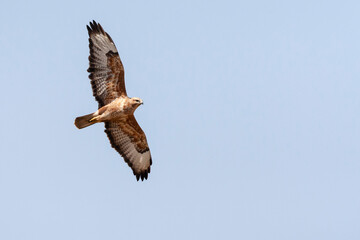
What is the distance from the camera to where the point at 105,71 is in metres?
15.1

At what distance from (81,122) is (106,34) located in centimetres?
208

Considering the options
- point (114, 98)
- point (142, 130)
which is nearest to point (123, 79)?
point (114, 98)

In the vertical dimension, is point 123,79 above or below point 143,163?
above

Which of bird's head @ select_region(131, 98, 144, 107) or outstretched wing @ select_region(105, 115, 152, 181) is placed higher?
bird's head @ select_region(131, 98, 144, 107)

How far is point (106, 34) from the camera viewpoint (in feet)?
50.1

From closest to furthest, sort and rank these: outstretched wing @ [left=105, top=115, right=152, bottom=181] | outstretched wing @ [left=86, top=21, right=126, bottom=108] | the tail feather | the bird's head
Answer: the bird's head
the tail feather
outstretched wing @ [left=86, top=21, right=126, bottom=108]
outstretched wing @ [left=105, top=115, right=152, bottom=181]

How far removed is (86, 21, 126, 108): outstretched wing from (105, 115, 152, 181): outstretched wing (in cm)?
73

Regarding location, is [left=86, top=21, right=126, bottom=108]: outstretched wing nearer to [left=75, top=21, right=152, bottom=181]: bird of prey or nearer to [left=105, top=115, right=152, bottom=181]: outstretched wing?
[left=75, top=21, right=152, bottom=181]: bird of prey

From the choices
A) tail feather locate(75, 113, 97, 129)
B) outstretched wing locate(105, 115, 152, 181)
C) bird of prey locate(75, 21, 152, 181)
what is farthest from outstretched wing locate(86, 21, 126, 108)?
outstretched wing locate(105, 115, 152, 181)

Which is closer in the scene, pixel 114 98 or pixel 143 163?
pixel 114 98

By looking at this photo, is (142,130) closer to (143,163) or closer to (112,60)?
(143,163)

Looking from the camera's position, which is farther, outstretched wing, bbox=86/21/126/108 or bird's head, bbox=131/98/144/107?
outstretched wing, bbox=86/21/126/108

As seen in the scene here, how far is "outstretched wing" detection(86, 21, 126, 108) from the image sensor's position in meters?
15.0

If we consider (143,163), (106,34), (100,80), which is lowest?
(143,163)
